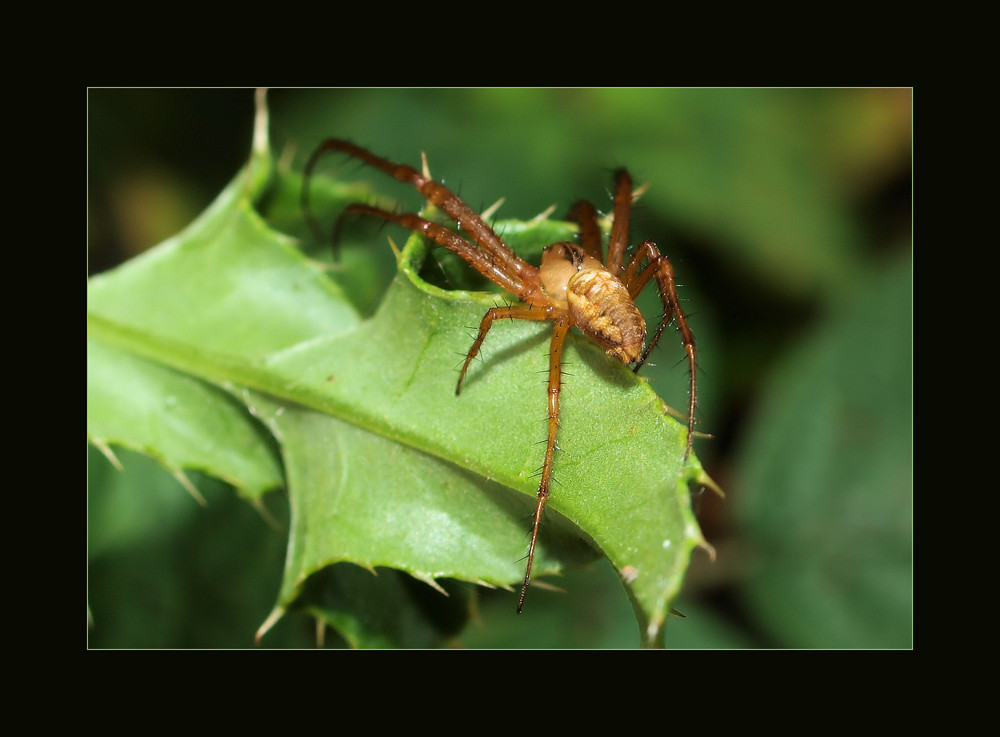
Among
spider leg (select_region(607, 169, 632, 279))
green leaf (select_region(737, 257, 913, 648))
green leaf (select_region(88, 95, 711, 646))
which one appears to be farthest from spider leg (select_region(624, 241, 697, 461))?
green leaf (select_region(737, 257, 913, 648))

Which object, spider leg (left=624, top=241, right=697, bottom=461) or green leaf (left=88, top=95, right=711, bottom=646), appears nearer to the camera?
green leaf (left=88, top=95, right=711, bottom=646)

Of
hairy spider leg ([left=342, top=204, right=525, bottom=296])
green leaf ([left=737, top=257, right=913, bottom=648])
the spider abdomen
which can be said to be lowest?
green leaf ([left=737, top=257, right=913, bottom=648])

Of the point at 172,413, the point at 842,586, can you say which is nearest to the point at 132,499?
the point at 172,413

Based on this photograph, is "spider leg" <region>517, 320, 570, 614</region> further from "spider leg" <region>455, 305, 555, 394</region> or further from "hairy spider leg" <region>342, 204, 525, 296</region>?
"hairy spider leg" <region>342, 204, 525, 296</region>

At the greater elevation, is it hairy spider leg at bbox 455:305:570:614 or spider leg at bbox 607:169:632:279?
spider leg at bbox 607:169:632:279

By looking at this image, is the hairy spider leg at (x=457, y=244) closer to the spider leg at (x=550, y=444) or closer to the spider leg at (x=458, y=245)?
the spider leg at (x=458, y=245)

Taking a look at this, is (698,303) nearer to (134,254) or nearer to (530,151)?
(530,151)

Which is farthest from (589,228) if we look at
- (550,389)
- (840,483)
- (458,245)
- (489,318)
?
(840,483)
